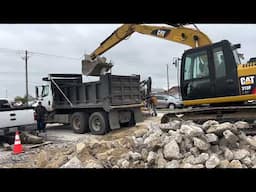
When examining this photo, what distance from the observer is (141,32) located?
11523 millimetres

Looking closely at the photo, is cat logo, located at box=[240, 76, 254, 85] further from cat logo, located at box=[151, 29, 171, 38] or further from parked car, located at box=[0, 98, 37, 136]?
parked car, located at box=[0, 98, 37, 136]

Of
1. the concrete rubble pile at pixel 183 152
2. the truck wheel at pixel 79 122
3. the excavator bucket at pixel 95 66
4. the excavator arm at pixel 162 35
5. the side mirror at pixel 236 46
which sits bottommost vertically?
the concrete rubble pile at pixel 183 152

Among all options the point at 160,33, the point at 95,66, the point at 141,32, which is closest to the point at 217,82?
the point at 160,33

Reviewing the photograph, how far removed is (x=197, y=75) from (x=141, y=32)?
13.0ft

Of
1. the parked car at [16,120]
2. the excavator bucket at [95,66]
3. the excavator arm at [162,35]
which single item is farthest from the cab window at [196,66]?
the excavator bucket at [95,66]

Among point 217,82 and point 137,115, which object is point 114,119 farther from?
point 217,82

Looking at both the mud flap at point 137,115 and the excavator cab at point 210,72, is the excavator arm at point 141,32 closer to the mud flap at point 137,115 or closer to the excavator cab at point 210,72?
the excavator cab at point 210,72

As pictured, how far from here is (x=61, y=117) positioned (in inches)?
539

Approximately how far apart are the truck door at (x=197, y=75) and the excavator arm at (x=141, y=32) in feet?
3.13

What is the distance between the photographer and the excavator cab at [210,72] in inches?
303

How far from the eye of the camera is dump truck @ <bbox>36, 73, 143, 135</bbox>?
11898 mm

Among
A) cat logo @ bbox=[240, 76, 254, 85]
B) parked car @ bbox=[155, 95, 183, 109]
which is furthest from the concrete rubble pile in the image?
parked car @ bbox=[155, 95, 183, 109]
